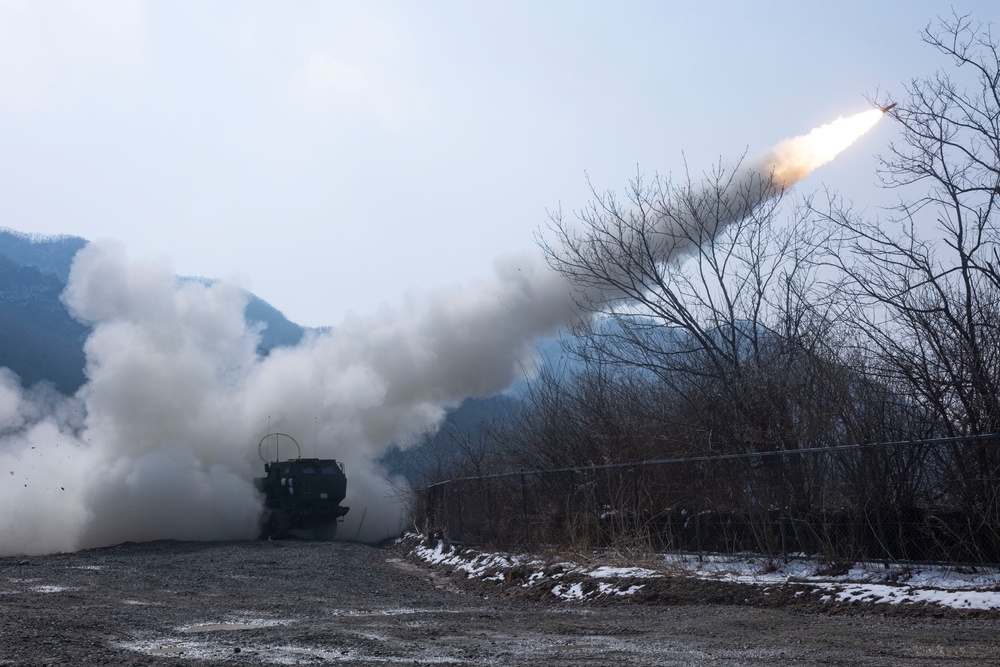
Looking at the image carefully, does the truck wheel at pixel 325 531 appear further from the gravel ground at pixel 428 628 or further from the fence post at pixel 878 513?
the fence post at pixel 878 513

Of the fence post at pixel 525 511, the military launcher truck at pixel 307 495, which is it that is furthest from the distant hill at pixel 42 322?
the fence post at pixel 525 511

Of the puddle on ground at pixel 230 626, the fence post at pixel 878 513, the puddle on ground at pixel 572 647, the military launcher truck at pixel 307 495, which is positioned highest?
the military launcher truck at pixel 307 495

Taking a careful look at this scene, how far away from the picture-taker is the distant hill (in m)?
93.1

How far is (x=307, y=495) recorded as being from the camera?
1470 inches

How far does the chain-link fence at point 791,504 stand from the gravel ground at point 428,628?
67.6 inches

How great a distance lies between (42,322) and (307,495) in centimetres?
8200

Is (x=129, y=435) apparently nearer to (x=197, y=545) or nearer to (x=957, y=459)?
(x=197, y=545)

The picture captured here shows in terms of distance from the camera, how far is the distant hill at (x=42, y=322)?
305ft

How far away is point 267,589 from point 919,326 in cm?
1099

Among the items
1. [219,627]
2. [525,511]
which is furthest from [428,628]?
[525,511]

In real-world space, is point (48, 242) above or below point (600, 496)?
above

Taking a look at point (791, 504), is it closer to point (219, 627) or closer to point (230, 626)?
point (230, 626)

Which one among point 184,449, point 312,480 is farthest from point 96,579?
point 184,449

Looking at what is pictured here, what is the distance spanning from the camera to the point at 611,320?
82.2 ft
